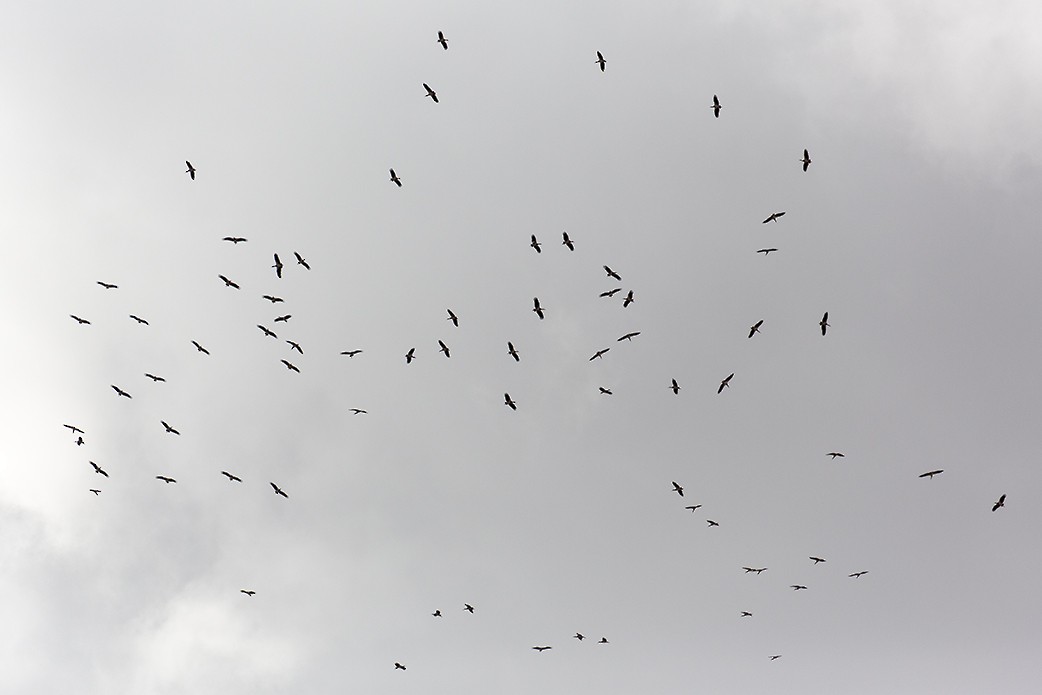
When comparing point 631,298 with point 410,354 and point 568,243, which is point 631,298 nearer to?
point 568,243

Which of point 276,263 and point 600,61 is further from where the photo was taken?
point 276,263

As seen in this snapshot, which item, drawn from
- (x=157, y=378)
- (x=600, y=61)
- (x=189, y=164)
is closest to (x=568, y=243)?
(x=600, y=61)

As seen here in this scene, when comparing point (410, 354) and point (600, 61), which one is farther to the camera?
point (410, 354)

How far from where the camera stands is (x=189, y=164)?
357 ft

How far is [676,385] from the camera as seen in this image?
4289 inches

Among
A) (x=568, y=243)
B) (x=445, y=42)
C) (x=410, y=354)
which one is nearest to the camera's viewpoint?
(x=445, y=42)

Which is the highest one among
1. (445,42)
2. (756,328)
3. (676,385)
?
(445,42)

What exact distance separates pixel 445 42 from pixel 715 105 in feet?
111

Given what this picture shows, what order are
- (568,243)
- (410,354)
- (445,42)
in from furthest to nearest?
1. (410,354)
2. (568,243)
3. (445,42)

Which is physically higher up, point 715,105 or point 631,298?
point 715,105

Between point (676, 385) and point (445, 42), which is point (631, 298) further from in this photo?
point (445, 42)

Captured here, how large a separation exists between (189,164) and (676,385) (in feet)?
221

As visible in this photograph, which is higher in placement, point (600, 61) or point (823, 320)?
point (600, 61)

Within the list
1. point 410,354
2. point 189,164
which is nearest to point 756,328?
point 410,354
